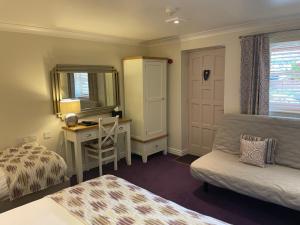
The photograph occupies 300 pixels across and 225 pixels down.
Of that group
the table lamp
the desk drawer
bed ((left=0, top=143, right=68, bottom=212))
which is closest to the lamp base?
the table lamp

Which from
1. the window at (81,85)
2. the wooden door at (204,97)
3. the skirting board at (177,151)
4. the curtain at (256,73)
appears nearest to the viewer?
the curtain at (256,73)

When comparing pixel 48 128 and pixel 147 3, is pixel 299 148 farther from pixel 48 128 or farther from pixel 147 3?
pixel 48 128

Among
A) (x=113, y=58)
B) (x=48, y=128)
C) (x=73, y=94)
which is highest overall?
(x=113, y=58)

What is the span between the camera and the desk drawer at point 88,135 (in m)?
3.34

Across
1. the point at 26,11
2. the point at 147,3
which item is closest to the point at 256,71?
the point at 147,3

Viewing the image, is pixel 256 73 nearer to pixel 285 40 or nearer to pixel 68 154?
pixel 285 40

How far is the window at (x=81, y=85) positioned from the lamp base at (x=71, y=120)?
35 centimetres

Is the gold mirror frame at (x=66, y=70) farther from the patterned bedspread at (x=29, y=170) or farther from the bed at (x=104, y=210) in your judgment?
the bed at (x=104, y=210)

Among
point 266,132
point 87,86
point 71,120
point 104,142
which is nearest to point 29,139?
point 71,120

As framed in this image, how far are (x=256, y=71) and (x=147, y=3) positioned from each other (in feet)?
6.22

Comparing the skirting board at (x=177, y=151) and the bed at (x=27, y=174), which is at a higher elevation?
the bed at (x=27, y=174)

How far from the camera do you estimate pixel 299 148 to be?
2.74m

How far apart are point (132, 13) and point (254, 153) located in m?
2.20

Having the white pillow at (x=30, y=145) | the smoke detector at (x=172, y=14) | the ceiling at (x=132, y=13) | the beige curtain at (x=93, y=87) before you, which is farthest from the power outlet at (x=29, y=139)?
the smoke detector at (x=172, y=14)
